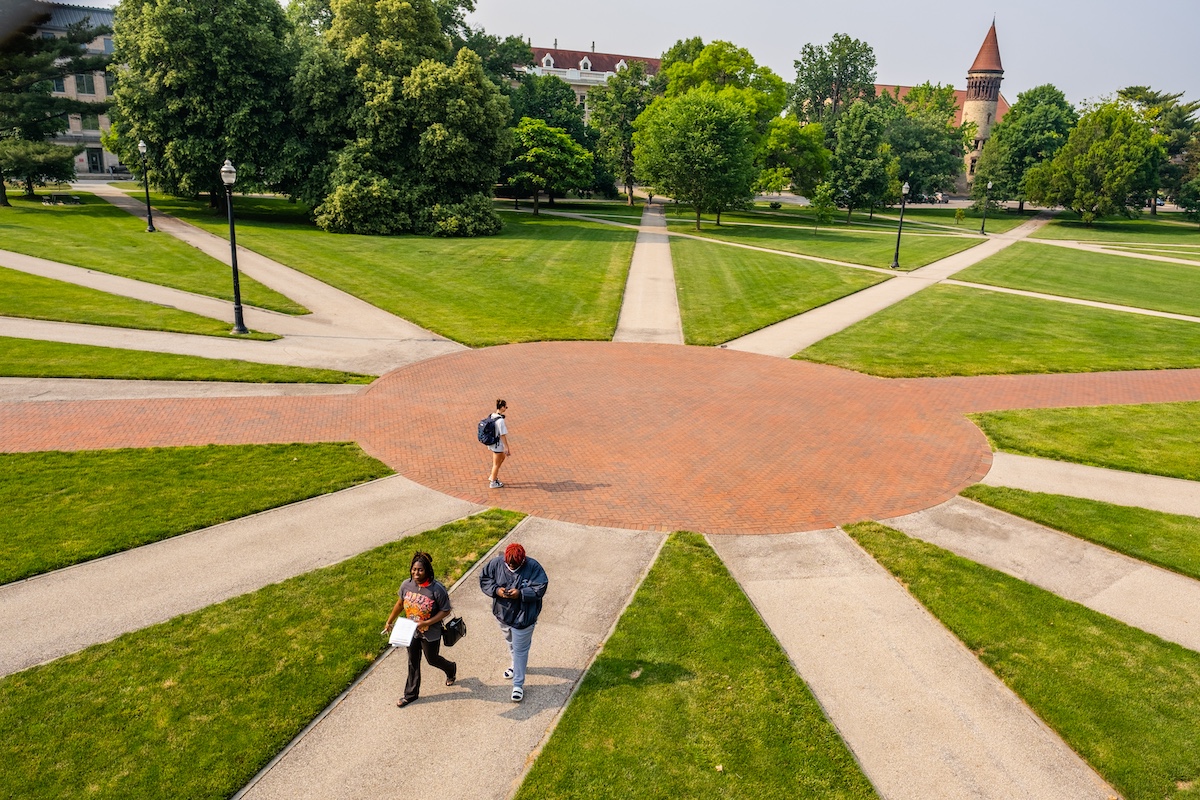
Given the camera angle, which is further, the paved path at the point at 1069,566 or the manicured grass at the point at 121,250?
the manicured grass at the point at 121,250

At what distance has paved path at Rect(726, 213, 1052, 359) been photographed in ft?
71.7

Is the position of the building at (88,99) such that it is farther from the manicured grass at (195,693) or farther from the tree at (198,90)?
the manicured grass at (195,693)

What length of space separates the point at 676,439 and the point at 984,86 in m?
115

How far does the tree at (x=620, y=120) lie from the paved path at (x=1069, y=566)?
62.5 m

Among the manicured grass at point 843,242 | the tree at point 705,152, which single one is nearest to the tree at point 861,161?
the manicured grass at point 843,242

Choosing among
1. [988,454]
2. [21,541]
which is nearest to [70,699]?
[21,541]

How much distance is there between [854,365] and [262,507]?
49.9 ft

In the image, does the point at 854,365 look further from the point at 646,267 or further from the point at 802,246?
the point at 802,246

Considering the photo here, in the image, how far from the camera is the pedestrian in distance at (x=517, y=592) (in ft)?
22.6

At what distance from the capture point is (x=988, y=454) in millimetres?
14227

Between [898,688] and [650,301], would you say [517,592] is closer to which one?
[898,688]

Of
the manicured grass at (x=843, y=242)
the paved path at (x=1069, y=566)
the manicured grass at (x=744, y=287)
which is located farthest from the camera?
the manicured grass at (x=843, y=242)

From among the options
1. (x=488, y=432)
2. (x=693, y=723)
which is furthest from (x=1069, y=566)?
(x=488, y=432)

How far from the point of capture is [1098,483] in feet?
42.7
